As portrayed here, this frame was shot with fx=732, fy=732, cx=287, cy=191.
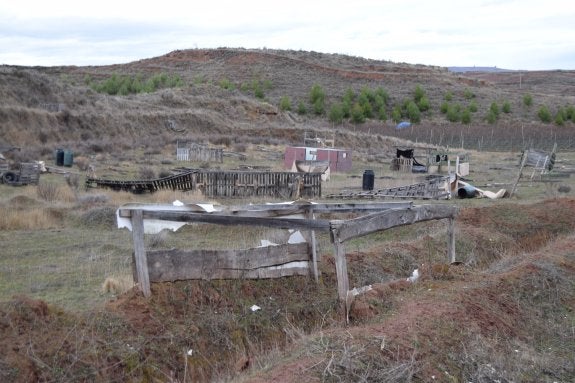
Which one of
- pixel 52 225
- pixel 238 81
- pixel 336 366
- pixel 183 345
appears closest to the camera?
pixel 336 366

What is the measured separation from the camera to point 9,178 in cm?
2394

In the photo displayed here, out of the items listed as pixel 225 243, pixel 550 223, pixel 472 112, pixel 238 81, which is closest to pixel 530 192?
pixel 550 223

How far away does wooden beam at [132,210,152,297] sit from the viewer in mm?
8125

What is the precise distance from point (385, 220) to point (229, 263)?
6.70 ft

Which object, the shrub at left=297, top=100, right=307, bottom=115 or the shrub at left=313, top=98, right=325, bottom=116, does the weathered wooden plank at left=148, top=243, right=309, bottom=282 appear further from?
the shrub at left=313, top=98, right=325, bottom=116

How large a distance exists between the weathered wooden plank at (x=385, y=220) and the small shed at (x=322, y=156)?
2396 cm

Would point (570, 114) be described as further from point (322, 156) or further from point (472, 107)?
point (322, 156)

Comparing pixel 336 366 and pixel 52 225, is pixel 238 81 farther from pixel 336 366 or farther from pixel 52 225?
pixel 336 366

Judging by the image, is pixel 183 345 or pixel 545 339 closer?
pixel 183 345

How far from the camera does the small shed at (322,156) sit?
3491 cm

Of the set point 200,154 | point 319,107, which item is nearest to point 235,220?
point 200,154

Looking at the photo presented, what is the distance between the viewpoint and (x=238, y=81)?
99.4m

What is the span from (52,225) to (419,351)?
36.9 ft

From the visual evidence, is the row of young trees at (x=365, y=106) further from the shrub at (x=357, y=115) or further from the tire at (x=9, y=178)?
the tire at (x=9, y=178)
